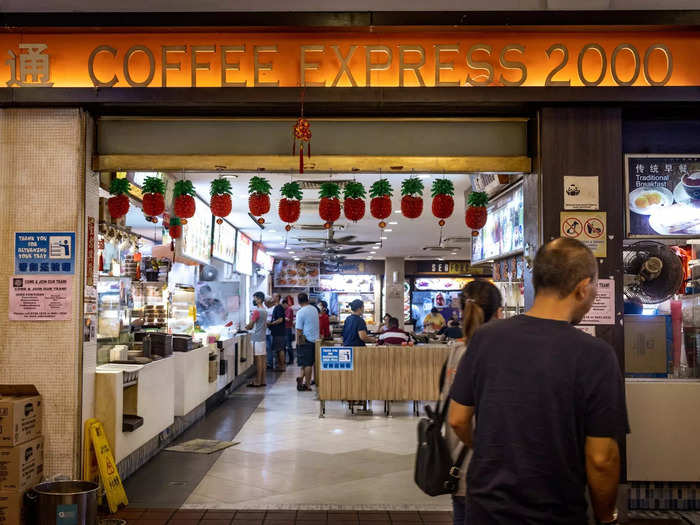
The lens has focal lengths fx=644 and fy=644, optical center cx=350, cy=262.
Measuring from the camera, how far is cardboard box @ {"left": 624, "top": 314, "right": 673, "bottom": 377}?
5105 mm

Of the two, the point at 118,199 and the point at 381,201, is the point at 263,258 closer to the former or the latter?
the point at 118,199

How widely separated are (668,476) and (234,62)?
4616mm

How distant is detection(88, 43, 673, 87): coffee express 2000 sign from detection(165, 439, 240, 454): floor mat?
13.3ft

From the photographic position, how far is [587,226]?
189 inches

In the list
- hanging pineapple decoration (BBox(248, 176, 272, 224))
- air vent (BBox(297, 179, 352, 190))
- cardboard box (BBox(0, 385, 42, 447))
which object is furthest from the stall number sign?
air vent (BBox(297, 179, 352, 190))

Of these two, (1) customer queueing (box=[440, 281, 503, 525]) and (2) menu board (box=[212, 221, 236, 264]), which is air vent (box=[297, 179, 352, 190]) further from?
(1) customer queueing (box=[440, 281, 503, 525])

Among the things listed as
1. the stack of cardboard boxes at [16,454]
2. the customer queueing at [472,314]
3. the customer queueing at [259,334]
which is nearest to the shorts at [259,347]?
the customer queueing at [259,334]

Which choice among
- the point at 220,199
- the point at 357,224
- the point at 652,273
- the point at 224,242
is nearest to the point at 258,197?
the point at 220,199

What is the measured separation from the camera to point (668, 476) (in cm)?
485

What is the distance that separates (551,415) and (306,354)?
32.9 feet

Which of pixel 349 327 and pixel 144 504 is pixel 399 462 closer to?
pixel 144 504

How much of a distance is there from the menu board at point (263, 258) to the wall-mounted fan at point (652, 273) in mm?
12889

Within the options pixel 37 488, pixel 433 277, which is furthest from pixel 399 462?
pixel 433 277

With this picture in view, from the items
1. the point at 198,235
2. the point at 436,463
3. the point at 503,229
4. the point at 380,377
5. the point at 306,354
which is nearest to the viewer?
the point at 436,463
